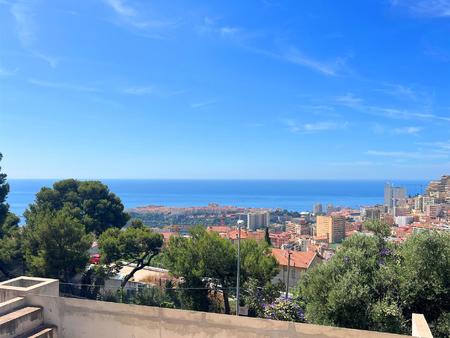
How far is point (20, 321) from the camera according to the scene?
3924 mm

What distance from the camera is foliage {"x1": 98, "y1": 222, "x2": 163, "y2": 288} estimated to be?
1305 centimetres

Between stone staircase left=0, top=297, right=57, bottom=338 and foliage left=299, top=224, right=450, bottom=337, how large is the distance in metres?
4.46

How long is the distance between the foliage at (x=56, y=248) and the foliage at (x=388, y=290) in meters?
8.52

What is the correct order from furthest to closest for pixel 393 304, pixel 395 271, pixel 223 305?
pixel 223 305, pixel 395 271, pixel 393 304

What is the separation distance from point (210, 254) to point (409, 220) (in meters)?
63.4

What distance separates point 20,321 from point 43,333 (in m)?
0.30

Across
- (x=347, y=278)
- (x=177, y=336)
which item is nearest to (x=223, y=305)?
(x=347, y=278)

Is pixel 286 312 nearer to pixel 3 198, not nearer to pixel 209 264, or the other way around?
pixel 209 264

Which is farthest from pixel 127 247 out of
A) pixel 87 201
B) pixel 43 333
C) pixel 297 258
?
pixel 297 258

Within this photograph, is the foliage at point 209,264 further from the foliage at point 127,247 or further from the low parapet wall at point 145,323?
the low parapet wall at point 145,323

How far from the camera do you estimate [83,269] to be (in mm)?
12445

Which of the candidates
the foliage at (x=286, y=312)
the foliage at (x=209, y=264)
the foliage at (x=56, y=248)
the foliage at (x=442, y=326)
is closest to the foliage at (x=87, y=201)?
the foliage at (x=56, y=248)

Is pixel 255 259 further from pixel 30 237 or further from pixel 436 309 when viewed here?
pixel 30 237

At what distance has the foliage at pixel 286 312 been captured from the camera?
8633mm
